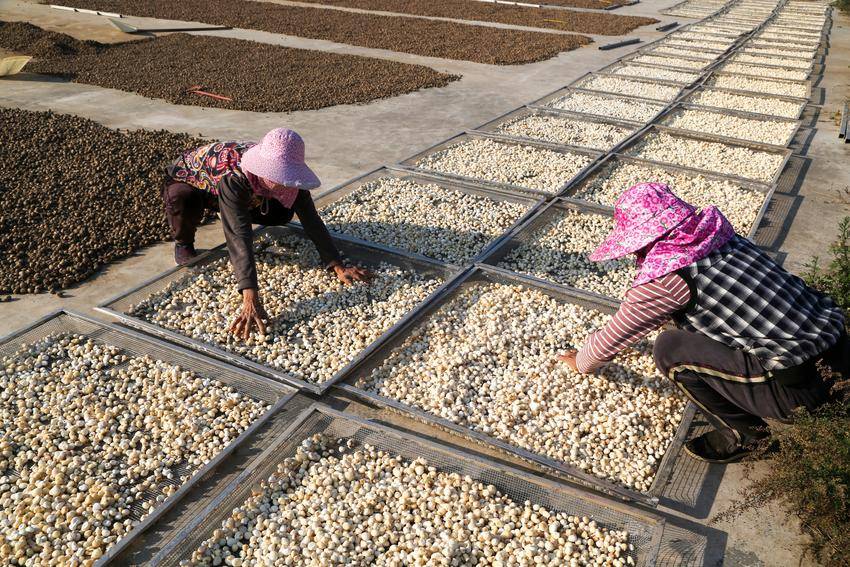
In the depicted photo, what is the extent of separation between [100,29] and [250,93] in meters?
6.39

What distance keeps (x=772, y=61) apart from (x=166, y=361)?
11.7 meters

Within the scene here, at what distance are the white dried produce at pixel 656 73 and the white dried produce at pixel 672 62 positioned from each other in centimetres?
25

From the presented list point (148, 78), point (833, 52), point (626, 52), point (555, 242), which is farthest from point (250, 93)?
point (833, 52)

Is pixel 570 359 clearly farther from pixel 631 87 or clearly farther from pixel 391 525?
pixel 631 87

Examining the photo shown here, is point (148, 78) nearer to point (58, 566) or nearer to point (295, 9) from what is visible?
point (295, 9)

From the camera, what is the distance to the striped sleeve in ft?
8.47

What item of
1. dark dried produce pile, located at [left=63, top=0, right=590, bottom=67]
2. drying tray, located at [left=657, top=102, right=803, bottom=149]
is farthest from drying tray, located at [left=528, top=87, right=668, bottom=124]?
dark dried produce pile, located at [left=63, top=0, right=590, bottom=67]

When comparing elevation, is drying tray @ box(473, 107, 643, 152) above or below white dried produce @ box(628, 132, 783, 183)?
above

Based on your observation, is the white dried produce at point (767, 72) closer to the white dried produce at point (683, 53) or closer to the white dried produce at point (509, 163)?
the white dried produce at point (683, 53)

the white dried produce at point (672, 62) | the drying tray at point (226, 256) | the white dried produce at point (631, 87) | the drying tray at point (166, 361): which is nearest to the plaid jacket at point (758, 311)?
the drying tray at point (226, 256)

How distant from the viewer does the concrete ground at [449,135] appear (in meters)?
2.52

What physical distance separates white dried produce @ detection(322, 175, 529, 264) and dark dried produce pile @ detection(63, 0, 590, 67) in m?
6.22

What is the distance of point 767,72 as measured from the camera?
1016 cm

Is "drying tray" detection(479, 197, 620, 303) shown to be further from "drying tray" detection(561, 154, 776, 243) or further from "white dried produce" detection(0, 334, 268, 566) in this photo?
"white dried produce" detection(0, 334, 268, 566)
